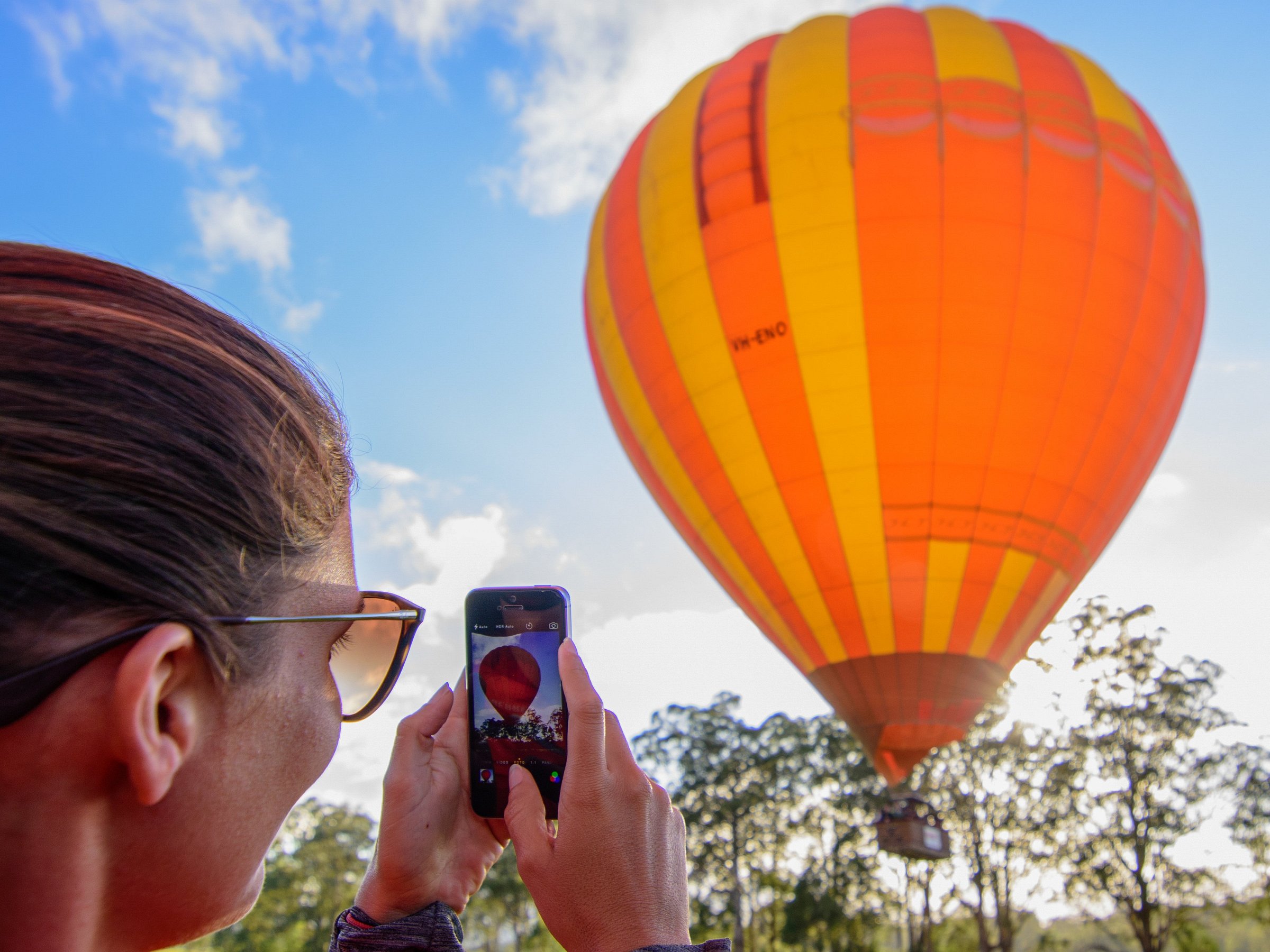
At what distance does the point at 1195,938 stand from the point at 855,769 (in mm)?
11558

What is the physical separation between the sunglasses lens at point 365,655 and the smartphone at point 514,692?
18.2 inches

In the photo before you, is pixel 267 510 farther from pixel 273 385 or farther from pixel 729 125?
pixel 729 125

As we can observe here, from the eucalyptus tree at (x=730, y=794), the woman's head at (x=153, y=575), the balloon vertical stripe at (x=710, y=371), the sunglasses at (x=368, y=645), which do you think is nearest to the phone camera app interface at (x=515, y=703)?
the sunglasses at (x=368, y=645)

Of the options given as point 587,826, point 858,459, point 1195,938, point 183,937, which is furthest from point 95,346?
point 1195,938

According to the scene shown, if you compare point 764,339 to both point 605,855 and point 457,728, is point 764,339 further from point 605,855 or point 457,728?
point 605,855

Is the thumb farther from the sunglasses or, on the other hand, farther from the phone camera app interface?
the sunglasses

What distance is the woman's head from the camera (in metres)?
0.73

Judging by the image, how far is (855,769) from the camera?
3400 cm

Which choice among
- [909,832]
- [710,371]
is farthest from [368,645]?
[909,832]

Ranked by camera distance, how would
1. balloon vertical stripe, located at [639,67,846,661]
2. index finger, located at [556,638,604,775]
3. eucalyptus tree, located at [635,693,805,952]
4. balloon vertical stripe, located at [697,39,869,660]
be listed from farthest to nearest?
eucalyptus tree, located at [635,693,805,952] < balloon vertical stripe, located at [639,67,846,661] < balloon vertical stripe, located at [697,39,869,660] < index finger, located at [556,638,604,775]

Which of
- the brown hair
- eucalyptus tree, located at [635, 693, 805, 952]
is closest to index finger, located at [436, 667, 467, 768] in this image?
the brown hair

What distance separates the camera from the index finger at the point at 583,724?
1.21 meters

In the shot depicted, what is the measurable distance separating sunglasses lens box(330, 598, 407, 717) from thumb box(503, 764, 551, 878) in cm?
29

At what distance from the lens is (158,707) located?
0.79 metres
